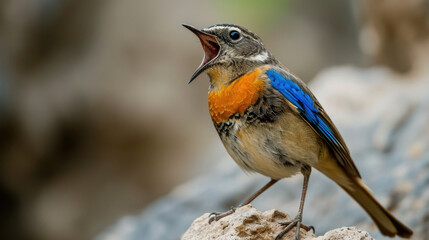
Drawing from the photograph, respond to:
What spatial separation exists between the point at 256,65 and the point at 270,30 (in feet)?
27.4

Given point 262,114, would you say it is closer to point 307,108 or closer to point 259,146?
point 259,146

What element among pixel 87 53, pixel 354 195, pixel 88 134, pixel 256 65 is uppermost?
pixel 87 53

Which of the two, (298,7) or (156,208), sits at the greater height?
(298,7)

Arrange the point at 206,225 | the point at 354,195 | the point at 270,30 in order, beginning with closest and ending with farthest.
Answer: the point at 206,225 < the point at 354,195 < the point at 270,30

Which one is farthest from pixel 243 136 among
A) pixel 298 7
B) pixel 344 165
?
pixel 298 7

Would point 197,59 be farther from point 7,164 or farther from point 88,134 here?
point 7,164

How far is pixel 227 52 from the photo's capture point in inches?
168

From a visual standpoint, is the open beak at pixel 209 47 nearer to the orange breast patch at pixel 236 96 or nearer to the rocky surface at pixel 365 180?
the orange breast patch at pixel 236 96

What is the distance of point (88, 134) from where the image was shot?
11.1m

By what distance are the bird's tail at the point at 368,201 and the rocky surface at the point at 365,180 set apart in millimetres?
623

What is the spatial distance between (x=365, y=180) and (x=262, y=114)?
254 centimetres

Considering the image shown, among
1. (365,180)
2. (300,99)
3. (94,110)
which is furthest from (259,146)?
(94,110)

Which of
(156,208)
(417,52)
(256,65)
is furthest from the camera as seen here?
(417,52)

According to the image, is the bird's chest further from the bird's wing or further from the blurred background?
the blurred background
